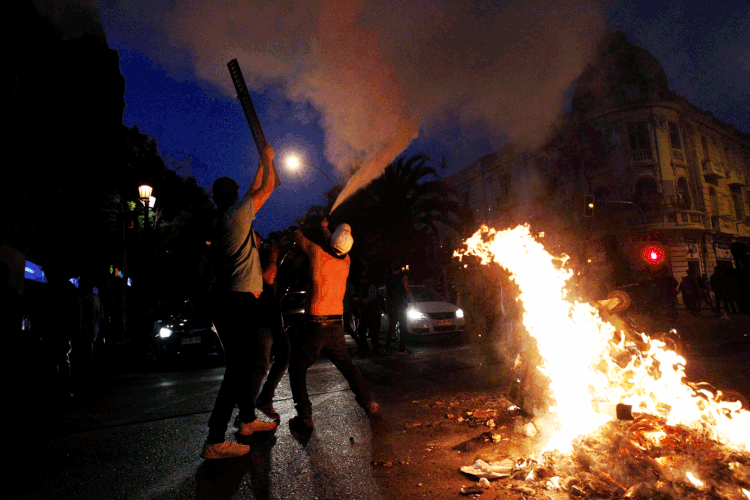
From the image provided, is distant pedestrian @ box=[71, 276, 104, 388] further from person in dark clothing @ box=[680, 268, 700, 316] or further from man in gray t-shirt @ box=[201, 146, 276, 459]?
person in dark clothing @ box=[680, 268, 700, 316]

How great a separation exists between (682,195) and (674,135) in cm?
446

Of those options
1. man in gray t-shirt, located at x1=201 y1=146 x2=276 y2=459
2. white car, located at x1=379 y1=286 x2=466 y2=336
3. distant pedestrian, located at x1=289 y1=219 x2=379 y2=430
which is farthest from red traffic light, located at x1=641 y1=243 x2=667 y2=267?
man in gray t-shirt, located at x1=201 y1=146 x2=276 y2=459

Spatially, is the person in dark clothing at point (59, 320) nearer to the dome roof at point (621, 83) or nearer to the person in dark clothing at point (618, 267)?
the person in dark clothing at point (618, 267)

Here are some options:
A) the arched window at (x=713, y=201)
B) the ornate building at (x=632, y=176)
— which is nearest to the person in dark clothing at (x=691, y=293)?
the ornate building at (x=632, y=176)

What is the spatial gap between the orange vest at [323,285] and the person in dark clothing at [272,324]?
0.33m

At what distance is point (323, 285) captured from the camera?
4.22 m

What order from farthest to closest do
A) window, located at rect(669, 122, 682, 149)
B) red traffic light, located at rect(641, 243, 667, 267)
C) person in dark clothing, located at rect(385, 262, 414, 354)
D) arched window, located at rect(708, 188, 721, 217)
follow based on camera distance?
arched window, located at rect(708, 188, 721, 217) → window, located at rect(669, 122, 682, 149) → red traffic light, located at rect(641, 243, 667, 267) → person in dark clothing, located at rect(385, 262, 414, 354)

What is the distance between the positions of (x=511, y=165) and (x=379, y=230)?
16804 mm

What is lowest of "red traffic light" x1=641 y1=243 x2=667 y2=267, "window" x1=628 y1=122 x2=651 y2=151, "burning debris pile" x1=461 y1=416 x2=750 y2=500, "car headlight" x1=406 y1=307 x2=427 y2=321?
"burning debris pile" x1=461 y1=416 x2=750 y2=500

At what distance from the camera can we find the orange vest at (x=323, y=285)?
13.8 feet

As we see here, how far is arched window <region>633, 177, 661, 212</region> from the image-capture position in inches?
1160

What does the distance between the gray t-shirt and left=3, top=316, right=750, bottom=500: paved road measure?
4.32ft

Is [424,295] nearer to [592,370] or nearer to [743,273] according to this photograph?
[743,273]

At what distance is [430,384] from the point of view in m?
6.00
